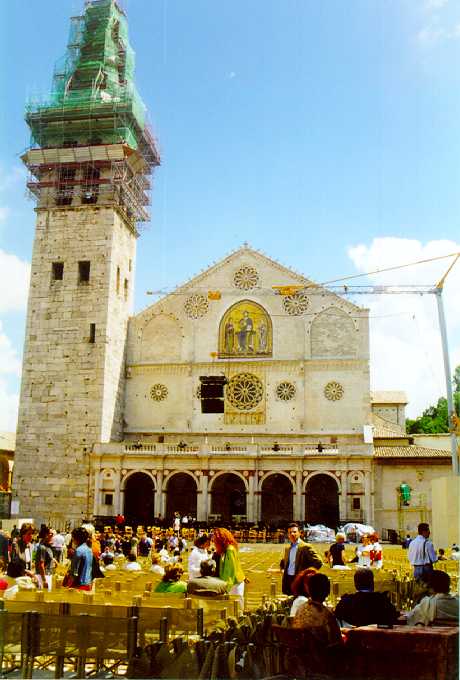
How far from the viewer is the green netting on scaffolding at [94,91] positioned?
4775 cm

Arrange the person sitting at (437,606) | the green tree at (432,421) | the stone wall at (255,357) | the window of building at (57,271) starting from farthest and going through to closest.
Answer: the green tree at (432,421) → the window of building at (57,271) → the stone wall at (255,357) → the person sitting at (437,606)

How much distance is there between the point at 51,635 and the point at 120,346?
39.3 metres

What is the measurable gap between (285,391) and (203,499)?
839 centimetres

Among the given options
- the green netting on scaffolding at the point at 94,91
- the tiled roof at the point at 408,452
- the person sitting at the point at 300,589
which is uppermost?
the green netting on scaffolding at the point at 94,91

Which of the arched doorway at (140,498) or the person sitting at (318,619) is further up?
the arched doorway at (140,498)

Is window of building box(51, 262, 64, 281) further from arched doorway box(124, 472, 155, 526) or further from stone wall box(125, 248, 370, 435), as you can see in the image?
arched doorway box(124, 472, 155, 526)

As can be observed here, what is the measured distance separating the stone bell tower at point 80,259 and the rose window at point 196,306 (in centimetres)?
426

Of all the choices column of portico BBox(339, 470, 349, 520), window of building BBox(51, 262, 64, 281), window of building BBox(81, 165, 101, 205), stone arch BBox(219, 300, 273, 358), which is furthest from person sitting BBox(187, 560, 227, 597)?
window of building BBox(81, 165, 101, 205)

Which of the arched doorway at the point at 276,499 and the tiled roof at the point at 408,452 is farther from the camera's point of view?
the arched doorway at the point at 276,499

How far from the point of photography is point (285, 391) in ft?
146

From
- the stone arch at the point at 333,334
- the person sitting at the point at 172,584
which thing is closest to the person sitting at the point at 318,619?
the person sitting at the point at 172,584

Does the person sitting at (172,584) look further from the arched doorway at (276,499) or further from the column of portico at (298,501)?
the arched doorway at (276,499)

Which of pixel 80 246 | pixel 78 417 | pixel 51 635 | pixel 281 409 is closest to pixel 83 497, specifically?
pixel 78 417

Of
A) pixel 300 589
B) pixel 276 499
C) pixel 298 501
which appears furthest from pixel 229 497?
pixel 300 589
